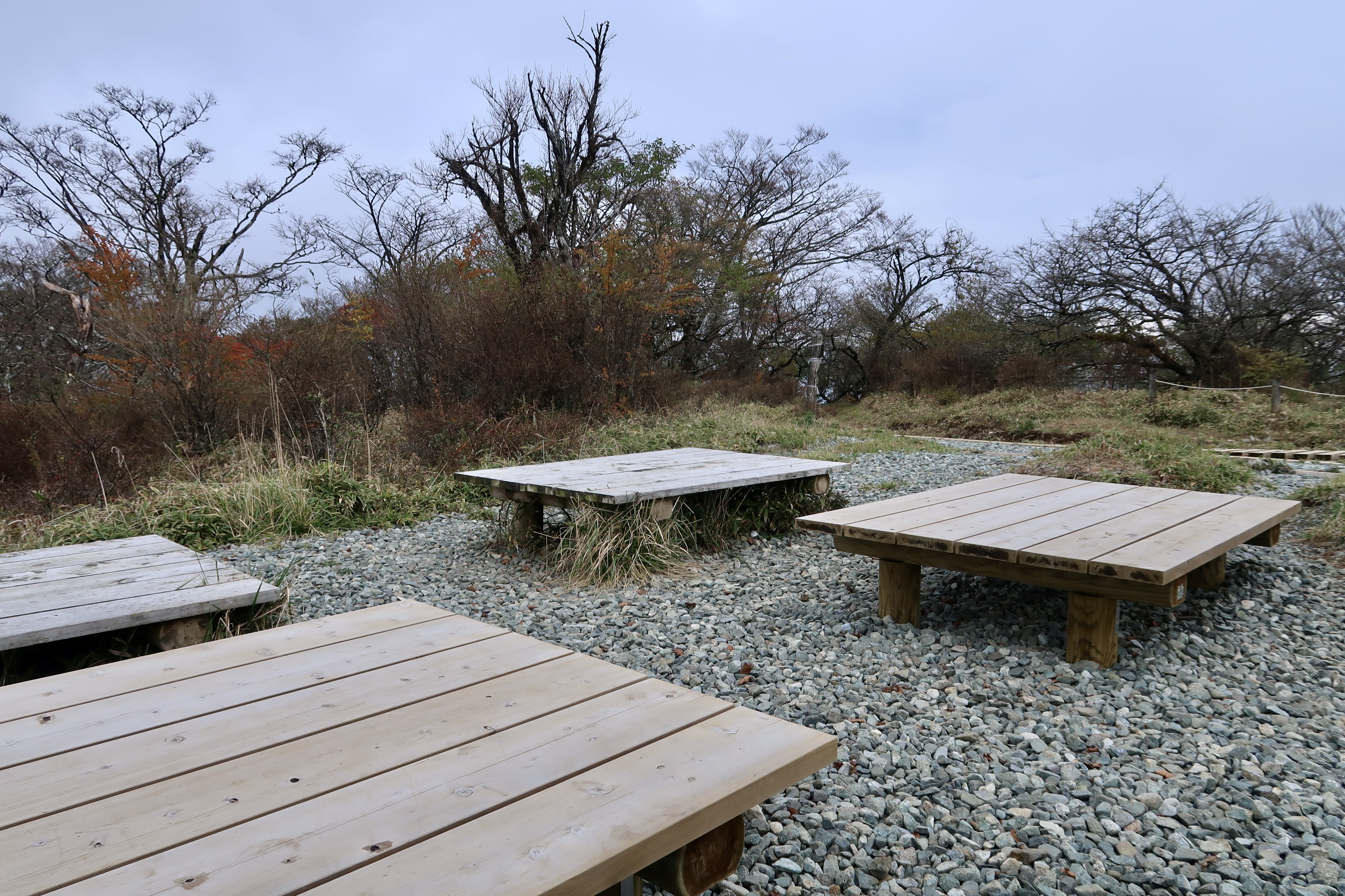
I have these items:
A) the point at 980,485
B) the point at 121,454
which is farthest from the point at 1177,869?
the point at 121,454

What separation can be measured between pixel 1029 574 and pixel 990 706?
49 centimetres

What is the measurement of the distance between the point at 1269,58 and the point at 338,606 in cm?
827

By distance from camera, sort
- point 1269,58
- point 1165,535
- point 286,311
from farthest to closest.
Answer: point 286,311
point 1269,58
point 1165,535

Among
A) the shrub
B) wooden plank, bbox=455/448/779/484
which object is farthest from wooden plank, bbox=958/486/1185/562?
the shrub

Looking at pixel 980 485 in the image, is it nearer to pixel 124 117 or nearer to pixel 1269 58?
pixel 1269 58

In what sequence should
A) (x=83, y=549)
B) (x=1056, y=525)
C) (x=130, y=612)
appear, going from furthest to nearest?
(x=83, y=549) → (x=1056, y=525) → (x=130, y=612)

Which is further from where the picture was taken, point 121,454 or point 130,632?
point 121,454

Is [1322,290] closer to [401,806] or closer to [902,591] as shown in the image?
[902,591]

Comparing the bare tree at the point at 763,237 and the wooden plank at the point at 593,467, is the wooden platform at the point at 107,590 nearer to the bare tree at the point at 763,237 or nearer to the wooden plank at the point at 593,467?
the wooden plank at the point at 593,467

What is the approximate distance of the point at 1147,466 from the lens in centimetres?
565

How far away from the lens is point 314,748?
1.19 metres

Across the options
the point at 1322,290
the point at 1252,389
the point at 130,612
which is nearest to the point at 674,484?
the point at 130,612

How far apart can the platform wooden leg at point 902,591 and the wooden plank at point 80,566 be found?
247 centimetres

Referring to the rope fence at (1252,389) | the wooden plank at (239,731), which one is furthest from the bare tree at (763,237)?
the wooden plank at (239,731)
